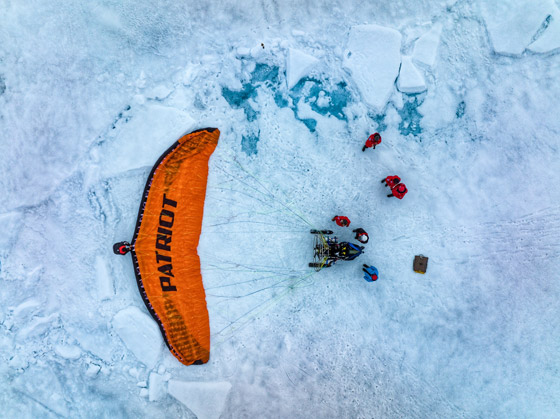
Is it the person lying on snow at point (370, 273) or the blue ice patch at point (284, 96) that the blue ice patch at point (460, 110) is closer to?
the blue ice patch at point (284, 96)

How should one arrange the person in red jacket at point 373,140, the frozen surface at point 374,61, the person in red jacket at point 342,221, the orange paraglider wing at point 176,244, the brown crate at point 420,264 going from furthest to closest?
the brown crate at point 420,264, the frozen surface at point 374,61, the person in red jacket at point 342,221, the person in red jacket at point 373,140, the orange paraglider wing at point 176,244

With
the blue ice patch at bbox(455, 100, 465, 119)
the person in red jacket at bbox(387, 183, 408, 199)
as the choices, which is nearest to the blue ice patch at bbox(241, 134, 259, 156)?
the person in red jacket at bbox(387, 183, 408, 199)

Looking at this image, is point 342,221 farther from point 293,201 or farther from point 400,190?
point 400,190

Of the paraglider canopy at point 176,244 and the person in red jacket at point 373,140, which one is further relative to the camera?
the person in red jacket at point 373,140

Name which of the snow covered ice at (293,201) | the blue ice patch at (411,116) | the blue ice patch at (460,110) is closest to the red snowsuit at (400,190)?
the snow covered ice at (293,201)

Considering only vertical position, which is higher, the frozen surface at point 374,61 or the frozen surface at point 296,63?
the frozen surface at point 374,61

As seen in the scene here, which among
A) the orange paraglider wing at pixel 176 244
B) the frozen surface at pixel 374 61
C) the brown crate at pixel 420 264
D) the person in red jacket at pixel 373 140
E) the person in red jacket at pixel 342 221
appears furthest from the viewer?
the brown crate at pixel 420 264

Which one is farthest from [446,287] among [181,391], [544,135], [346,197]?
[181,391]
